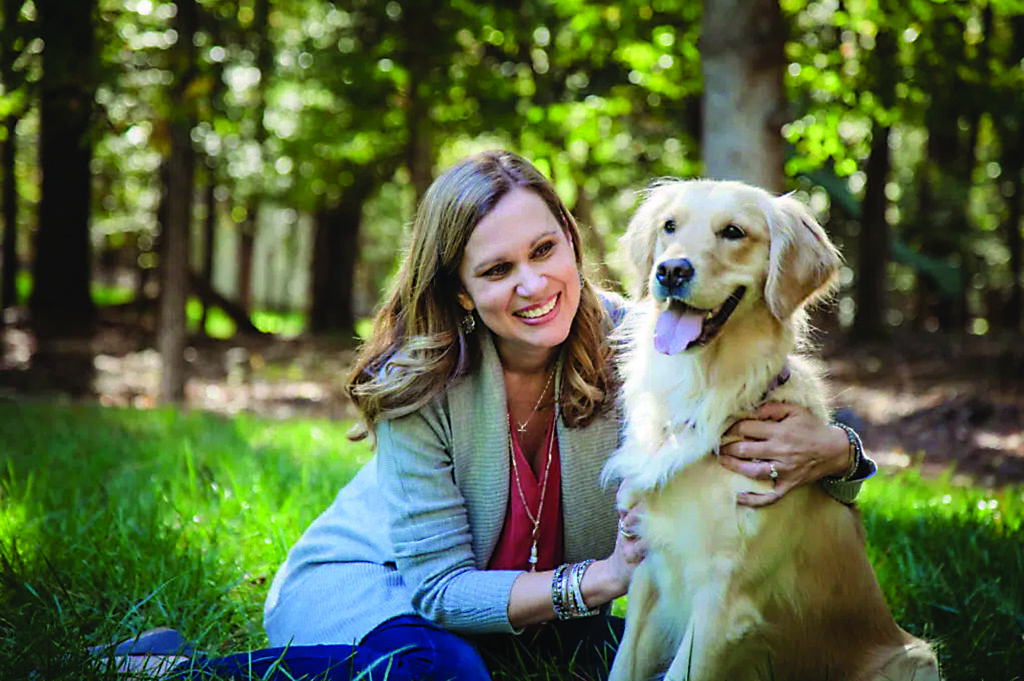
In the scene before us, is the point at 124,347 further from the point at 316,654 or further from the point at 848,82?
the point at 316,654

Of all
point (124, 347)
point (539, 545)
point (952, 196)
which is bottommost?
point (124, 347)

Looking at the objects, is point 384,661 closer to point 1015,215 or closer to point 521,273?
point 521,273

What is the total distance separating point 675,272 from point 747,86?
2.89m

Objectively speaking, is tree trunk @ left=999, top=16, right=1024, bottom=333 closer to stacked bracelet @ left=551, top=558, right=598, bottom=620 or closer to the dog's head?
the dog's head

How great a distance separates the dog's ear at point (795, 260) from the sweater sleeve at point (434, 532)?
0.94 m

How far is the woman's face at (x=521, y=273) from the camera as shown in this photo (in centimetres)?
238

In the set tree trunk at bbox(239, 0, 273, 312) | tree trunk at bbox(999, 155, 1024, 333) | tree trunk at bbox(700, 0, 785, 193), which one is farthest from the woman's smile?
tree trunk at bbox(999, 155, 1024, 333)

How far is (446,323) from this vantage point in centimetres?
255

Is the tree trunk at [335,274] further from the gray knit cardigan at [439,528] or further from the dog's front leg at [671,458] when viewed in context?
the dog's front leg at [671,458]

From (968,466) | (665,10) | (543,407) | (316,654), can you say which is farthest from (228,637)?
(665,10)

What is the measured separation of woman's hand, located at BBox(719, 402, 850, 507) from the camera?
2.06 metres

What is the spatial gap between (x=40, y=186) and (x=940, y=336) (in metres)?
12.5

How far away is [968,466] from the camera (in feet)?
19.0

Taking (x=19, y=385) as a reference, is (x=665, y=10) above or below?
above
